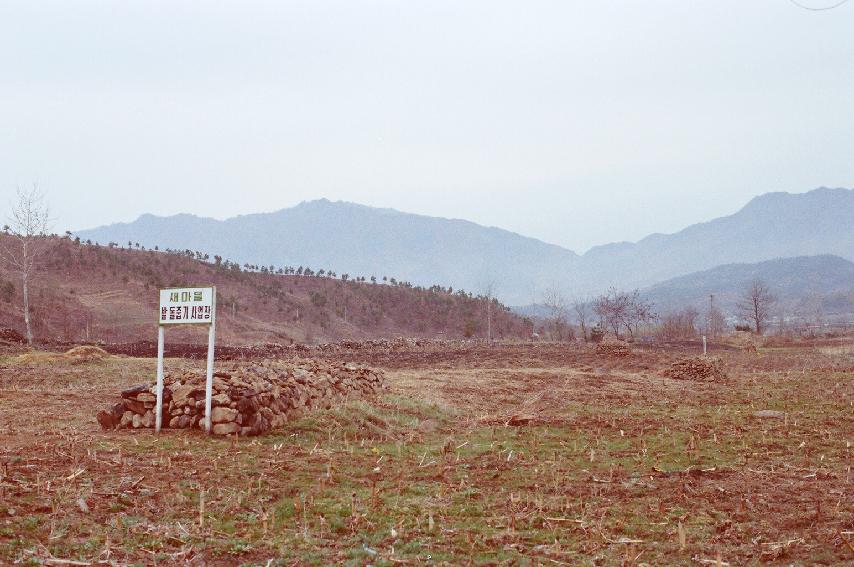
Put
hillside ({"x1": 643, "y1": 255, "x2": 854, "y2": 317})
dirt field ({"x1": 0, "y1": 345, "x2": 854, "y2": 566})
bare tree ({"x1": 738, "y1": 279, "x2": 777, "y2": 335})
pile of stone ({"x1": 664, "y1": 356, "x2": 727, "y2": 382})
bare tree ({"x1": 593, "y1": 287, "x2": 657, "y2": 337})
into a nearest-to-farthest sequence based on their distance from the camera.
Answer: dirt field ({"x1": 0, "y1": 345, "x2": 854, "y2": 566}) < pile of stone ({"x1": 664, "y1": 356, "x2": 727, "y2": 382}) < bare tree ({"x1": 593, "y1": 287, "x2": 657, "y2": 337}) < bare tree ({"x1": 738, "y1": 279, "x2": 777, "y2": 335}) < hillside ({"x1": 643, "y1": 255, "x2": 854, "y2": 317})

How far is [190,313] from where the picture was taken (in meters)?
12.5

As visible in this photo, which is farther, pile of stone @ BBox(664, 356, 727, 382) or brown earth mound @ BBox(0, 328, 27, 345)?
brown earth mound @ BBox(0, 328, 27, 345)

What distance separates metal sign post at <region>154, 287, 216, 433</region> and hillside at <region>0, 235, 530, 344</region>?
32.8m

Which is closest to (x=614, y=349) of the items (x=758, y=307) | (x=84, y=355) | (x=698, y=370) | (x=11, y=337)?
(x=698, y=370)

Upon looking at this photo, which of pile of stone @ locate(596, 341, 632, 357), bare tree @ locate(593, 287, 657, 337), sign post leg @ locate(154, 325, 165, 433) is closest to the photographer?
sign post leg @ locate(154, 325, 165, 433)

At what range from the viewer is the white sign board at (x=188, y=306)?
12289mm

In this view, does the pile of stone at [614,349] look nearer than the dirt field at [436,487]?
No

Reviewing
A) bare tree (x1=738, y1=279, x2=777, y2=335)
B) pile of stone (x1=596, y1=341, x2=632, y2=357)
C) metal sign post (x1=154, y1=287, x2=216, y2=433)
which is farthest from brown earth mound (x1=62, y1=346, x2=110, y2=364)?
bare tree (x1=738, y1=279, x2=777, y2=335)

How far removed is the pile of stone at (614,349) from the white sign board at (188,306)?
26258 millimetres

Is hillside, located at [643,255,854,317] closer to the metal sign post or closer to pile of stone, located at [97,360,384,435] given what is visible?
pile of stone, located at [97,360,384,435]

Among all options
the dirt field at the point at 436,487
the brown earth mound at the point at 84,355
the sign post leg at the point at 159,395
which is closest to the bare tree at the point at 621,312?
the brown earth mound at the point at 84,355

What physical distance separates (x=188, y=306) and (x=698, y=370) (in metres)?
19.6

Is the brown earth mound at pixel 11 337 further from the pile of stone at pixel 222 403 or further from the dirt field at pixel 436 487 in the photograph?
the pile of stone at pixel 222 403

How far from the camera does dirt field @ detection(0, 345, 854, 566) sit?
6.94 meters
